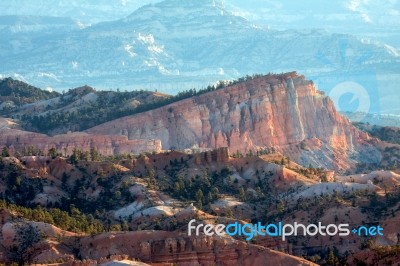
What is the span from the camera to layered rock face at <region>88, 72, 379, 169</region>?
12369 centimetres

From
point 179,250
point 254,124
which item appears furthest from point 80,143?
point 179,250

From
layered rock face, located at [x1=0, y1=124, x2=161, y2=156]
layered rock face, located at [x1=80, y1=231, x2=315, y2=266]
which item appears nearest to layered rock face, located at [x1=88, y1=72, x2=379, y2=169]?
layered rock face, located at [x1=0, y1=124, x2=161, y2=156]

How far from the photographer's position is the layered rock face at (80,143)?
115250 millimetres

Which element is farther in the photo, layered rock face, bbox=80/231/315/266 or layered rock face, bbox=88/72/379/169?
layered rock face, bbox=88/72/379/169

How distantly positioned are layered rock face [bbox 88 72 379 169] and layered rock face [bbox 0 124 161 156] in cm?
468

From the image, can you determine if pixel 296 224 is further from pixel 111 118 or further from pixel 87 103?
pixel 87 103

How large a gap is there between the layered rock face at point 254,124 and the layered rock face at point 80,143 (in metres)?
4.68

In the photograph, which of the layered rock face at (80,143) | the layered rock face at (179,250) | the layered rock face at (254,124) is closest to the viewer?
the layered rock face at (179,250)

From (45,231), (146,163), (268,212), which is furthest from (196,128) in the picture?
(45,231)

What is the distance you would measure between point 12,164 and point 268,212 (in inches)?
627

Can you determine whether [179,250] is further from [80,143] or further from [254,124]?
[254,124]

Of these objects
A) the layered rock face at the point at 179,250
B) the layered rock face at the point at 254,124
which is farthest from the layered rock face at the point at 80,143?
the layered rock face at the point at 179,250

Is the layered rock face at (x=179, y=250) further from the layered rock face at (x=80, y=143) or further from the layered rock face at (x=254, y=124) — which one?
the layered rock face at (x=254, y=124)

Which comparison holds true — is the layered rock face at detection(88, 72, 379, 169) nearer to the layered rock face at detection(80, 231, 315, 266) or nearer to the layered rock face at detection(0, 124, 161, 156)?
the layered rock face at detection(0, 124, 161, 156)
